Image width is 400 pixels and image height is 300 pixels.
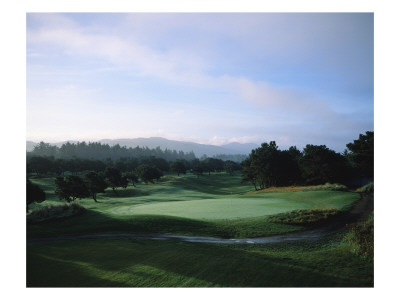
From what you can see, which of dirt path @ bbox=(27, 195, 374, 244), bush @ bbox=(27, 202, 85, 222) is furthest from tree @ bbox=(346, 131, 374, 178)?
bush @ bbox=(27, 202, 85, 222)

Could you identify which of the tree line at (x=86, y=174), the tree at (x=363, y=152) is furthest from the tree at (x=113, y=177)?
the tree at (x=363, y=152)

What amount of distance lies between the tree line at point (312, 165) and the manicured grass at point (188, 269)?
808 inches

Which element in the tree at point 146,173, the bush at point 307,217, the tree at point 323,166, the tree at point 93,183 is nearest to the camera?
the bush at point 307,217

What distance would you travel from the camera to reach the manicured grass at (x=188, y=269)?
765 centimetres

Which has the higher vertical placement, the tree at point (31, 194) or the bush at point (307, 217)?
the tree at point (31, 194)

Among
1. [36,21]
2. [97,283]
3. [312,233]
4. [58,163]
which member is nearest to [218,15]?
[36,21]

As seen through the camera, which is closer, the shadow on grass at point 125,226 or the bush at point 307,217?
the shadow on grass at point 125,226

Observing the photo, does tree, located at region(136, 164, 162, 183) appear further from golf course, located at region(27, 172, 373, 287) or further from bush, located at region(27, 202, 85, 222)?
golf course, located at region(27, 172, 373, 287)

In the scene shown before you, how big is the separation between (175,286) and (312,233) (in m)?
11.7

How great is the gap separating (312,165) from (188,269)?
42.4m

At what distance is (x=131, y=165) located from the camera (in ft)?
316

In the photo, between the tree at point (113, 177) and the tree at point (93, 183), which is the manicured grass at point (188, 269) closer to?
the tree at point (93, 183)

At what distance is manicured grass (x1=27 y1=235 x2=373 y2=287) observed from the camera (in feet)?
25.1
